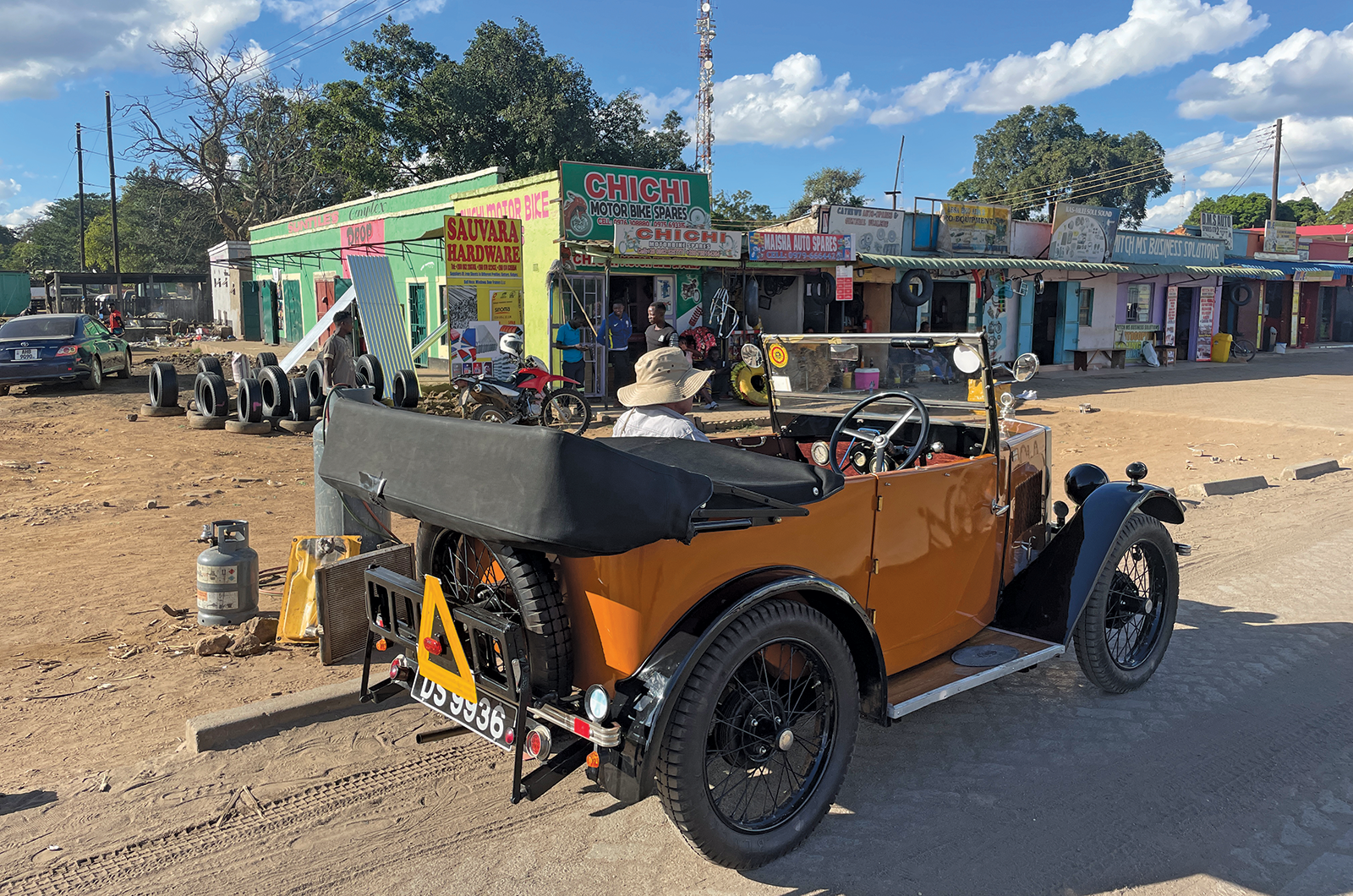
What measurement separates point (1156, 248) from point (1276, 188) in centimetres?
1821

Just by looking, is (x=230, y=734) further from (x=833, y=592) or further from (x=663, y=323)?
(x=663, y=323)

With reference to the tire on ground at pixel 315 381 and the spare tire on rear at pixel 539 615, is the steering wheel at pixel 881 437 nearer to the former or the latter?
the spare tire on rear at pixel 539 615

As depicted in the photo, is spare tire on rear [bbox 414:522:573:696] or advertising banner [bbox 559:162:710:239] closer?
spare tire on rear [bbox 414:522:573:696]

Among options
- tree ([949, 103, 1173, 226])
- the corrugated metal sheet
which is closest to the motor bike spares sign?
the corrugated metal sheet

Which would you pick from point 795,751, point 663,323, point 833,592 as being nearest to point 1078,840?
point 795,751

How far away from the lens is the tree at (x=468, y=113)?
32.2m

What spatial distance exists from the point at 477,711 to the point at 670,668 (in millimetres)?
721

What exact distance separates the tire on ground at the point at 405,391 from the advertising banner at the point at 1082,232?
57.2 ft

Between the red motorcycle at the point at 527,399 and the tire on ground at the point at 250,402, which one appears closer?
the red motorcycle at the point at 527,399

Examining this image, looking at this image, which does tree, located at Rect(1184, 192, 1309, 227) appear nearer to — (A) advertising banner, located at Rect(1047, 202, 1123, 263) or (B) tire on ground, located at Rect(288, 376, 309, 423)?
(A) advertising banner, located at Rect(1047, 202, 1123, 263)

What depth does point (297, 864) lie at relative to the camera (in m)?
2.95

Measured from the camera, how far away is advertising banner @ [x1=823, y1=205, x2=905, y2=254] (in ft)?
63.1

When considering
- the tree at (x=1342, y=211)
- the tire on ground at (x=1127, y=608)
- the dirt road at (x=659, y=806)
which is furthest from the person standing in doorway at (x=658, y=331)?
the tree at (x=1342, y=211)

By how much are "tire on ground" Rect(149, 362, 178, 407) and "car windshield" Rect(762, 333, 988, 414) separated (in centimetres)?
1212
